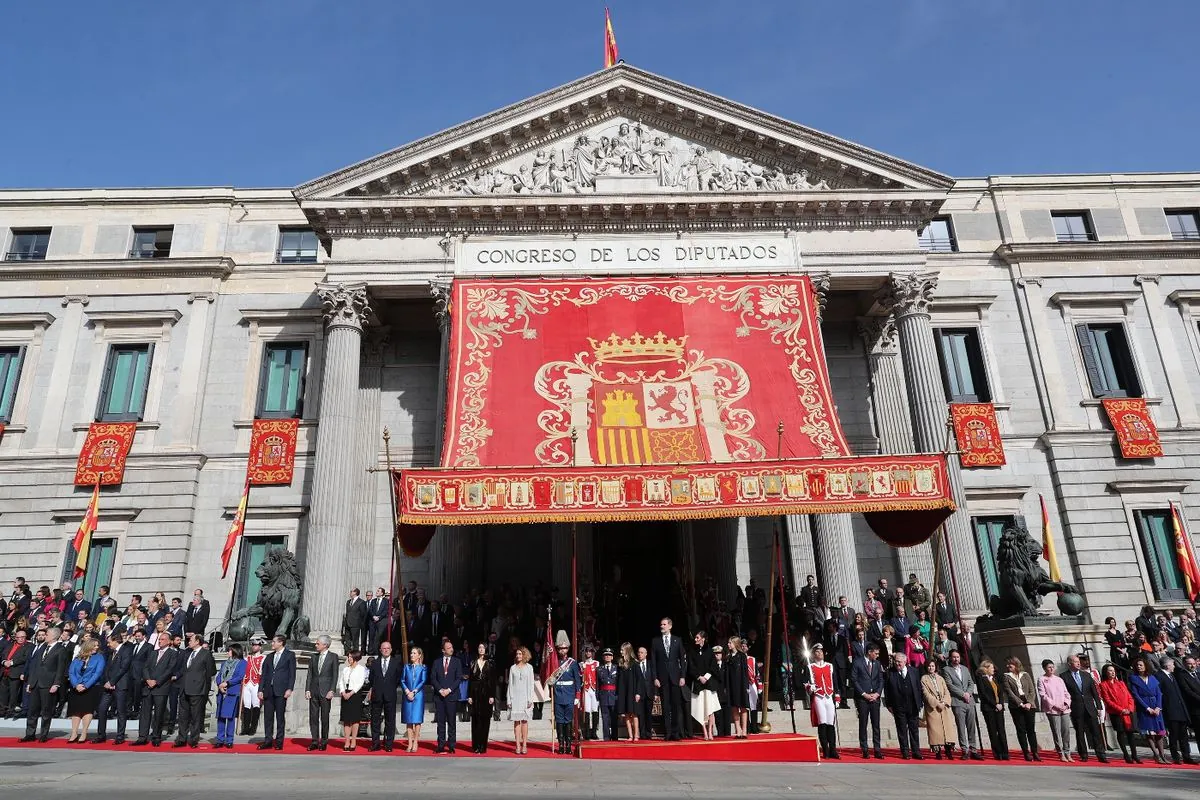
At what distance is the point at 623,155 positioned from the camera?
938 inches

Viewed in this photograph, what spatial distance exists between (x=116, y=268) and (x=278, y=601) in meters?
15.7

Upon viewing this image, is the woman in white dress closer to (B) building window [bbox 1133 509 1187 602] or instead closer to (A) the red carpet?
(A) the red carpet

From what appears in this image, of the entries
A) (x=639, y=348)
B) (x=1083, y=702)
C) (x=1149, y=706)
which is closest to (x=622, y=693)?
(x=1083, y=702)

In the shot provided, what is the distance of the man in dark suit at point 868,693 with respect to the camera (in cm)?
1226

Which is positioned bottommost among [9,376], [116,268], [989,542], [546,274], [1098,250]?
[989,542]

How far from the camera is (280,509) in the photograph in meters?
23.7

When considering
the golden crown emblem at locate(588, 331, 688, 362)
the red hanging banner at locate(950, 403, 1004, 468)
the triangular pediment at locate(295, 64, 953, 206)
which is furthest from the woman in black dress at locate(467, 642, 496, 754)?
the red hanging banner at locate(950, 403, 1004, 468)

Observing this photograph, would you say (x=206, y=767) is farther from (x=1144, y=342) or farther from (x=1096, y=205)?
(x=1096, y=205)

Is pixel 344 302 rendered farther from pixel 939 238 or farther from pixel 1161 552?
pixel 1161 552

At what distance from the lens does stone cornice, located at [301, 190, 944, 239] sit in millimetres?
22547

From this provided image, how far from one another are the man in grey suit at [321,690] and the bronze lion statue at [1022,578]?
40.8 ft

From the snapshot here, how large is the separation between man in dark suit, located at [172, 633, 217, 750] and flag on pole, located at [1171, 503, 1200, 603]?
941 inches

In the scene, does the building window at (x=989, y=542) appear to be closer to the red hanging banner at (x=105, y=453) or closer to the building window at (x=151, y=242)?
the red hanging banner at (x=105, y=453)

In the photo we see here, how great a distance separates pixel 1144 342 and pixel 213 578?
29.4m
